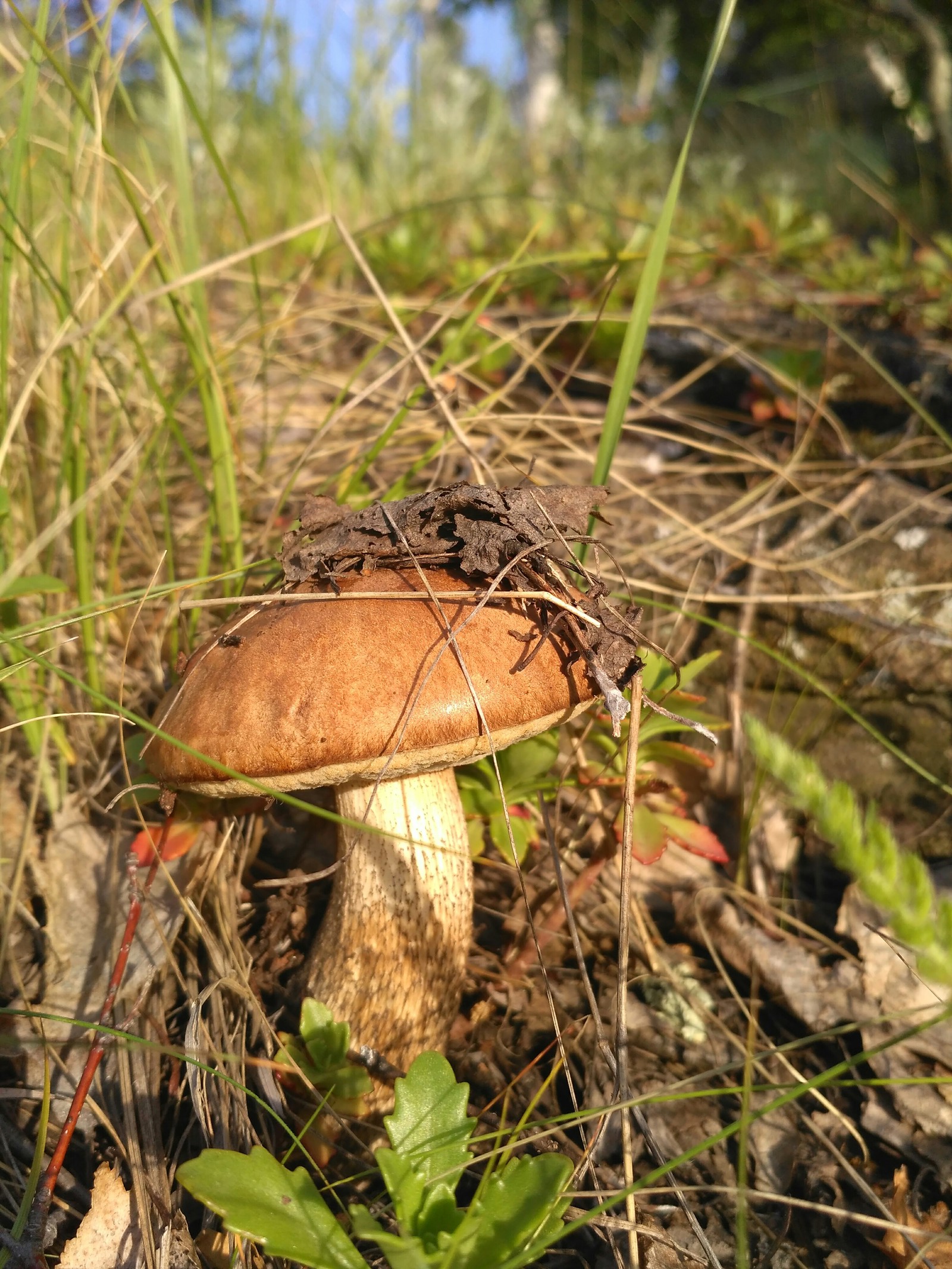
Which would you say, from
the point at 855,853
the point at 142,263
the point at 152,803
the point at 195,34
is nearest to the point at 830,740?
the point at 855,853

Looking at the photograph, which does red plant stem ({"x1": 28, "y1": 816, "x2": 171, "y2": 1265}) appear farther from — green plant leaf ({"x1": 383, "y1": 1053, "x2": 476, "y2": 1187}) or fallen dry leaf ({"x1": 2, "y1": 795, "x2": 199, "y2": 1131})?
green plant leaf ({"x1": 383, "y1": 1053, "x2": 476, "y2": 1187})

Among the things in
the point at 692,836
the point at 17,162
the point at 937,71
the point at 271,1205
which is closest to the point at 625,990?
the point at 692,836

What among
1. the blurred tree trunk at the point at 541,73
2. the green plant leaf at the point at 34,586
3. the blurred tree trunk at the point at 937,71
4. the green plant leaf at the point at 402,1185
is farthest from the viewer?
the blurred tree trunk at the point at 541,73

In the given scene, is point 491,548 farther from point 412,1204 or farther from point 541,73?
point 541,73

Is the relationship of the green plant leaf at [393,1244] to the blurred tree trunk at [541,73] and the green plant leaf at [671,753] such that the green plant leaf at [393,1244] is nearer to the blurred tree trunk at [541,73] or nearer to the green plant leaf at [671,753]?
the green plant leaf at [671,753]

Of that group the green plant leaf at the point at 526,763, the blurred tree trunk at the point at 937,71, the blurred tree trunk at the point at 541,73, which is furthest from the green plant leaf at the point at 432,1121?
the blurred tree trunk at the point at 541,73
